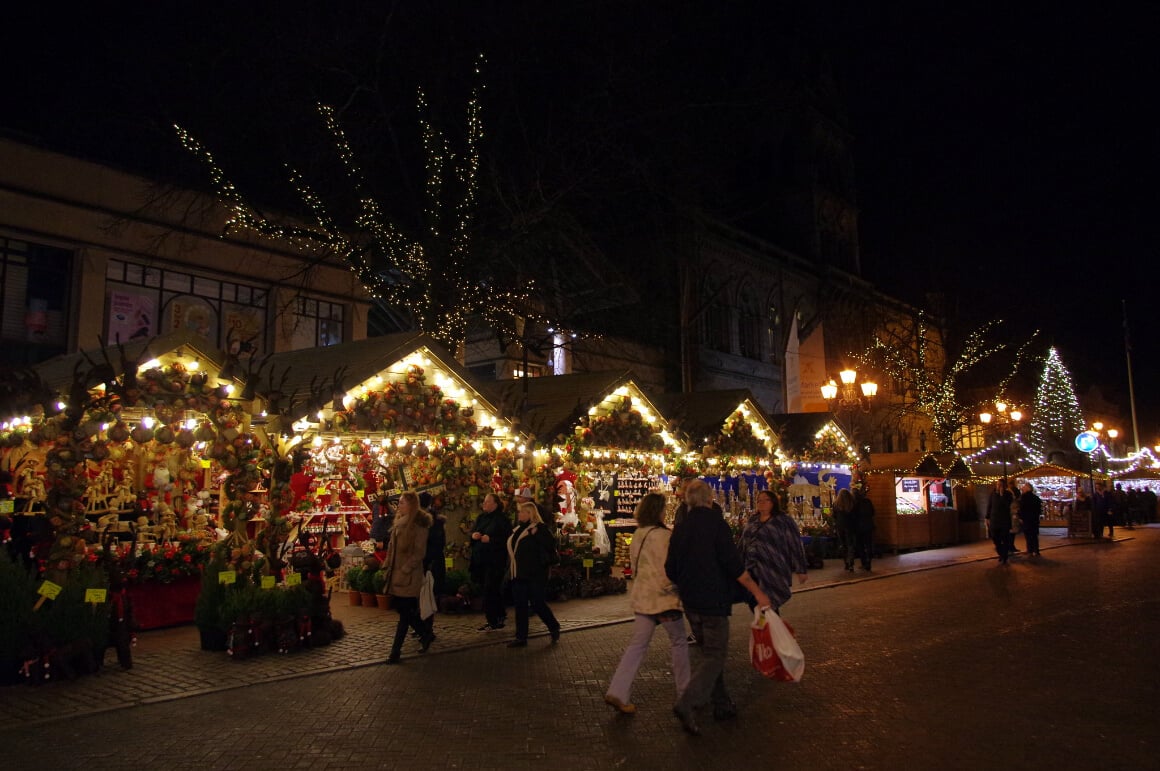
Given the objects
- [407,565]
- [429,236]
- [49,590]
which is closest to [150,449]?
[49,590]

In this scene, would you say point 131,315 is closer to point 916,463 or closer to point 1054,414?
point 916,463

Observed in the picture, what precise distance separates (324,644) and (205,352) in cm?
366

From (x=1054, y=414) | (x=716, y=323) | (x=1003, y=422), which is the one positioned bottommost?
(x=1003, y=422)

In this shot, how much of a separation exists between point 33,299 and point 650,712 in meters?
16.2

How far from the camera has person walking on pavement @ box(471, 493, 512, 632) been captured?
1113 centimetres

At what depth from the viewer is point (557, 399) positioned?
15938 mm

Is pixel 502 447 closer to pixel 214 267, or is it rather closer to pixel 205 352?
pixel 205 352

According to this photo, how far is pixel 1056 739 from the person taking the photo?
19.4 feet

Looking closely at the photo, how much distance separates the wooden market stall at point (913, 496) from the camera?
24.4m

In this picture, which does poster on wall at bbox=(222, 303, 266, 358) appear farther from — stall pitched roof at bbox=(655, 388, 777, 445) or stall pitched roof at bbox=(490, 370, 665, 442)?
stall pitched roof at bbox=(655, 388, 777, 445)

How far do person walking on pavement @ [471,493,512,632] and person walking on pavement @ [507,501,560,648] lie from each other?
0.91 m

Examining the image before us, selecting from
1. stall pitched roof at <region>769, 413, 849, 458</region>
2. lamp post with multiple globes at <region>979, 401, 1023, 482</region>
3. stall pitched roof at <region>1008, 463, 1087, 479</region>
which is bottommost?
stall pitched roof at <region>1008, 463, 1087, 479</region>

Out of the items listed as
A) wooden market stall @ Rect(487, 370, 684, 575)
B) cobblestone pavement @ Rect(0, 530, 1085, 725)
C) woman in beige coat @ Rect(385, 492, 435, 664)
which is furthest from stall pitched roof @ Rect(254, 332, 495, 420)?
cobblestone pavement @ Rect(0, 530, 1085, 725)

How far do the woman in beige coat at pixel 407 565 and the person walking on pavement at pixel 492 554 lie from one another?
1.73 m
